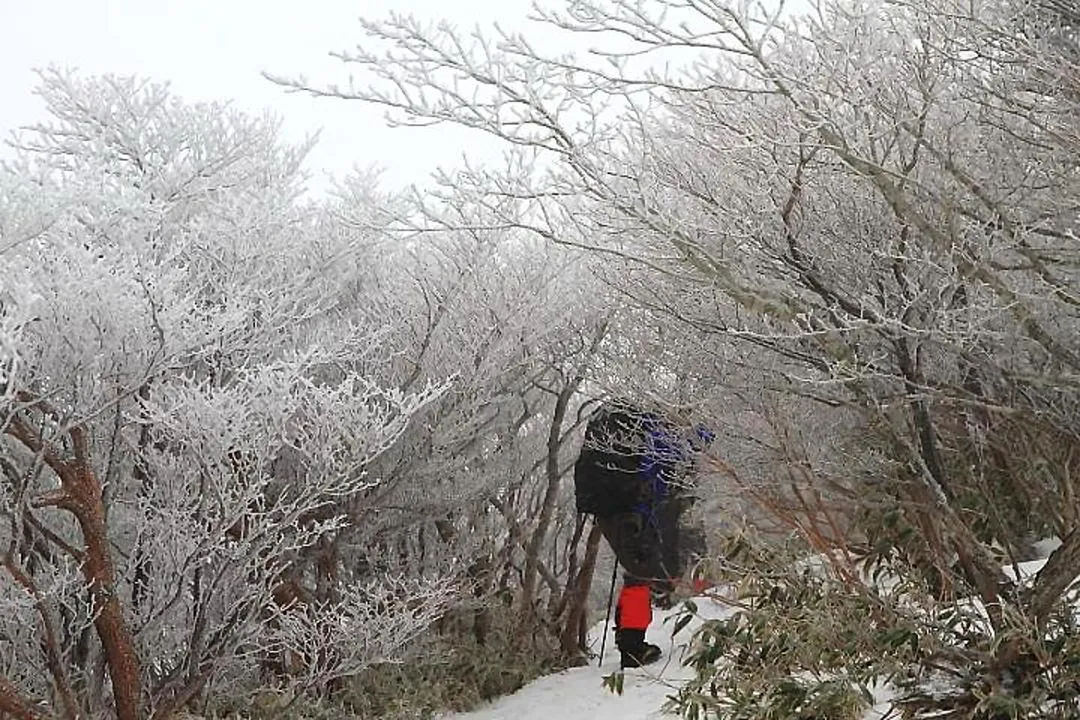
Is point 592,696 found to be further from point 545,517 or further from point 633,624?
point 545,517

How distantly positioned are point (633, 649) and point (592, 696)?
41cm

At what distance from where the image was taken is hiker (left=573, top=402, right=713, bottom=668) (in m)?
6.20

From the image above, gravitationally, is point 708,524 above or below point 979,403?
below

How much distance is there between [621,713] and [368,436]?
2.10m

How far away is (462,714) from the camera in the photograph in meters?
6.14

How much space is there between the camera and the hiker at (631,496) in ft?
20.4

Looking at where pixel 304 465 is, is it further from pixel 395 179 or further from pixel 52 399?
pixel 395 179

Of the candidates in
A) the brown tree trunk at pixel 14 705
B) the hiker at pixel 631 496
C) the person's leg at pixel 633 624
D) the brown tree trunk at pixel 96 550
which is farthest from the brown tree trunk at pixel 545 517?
the brown tree trunk at pixel 14 705

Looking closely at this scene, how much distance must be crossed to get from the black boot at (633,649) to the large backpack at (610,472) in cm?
77

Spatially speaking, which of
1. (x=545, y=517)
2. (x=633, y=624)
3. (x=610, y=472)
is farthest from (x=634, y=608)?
(x=545, y=517)

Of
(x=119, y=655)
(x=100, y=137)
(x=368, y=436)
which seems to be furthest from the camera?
(x=100, y=137)

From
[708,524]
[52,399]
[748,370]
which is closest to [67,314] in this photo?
[52,399]

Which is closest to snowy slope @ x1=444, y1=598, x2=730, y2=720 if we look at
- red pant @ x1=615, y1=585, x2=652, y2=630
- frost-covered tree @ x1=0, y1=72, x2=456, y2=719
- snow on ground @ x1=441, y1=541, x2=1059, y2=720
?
snow on ground @ x1=441, y1=541, x2=1059, y2=720

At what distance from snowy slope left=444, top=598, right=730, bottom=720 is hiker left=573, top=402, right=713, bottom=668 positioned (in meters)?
0.20
